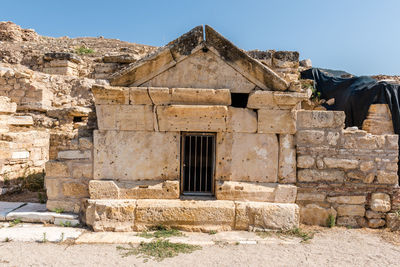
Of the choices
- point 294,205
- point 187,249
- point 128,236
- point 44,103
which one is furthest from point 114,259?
point 44,103

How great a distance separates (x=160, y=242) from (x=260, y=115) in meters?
2.32

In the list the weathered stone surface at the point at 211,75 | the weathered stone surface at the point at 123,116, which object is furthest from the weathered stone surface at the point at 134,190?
the weathered stone surface at the point at 211,75

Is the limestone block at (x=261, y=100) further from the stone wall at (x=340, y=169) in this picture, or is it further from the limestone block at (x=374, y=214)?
the limestone block at (x=374, y=214)

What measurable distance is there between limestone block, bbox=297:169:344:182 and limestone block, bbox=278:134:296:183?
5.8 inches

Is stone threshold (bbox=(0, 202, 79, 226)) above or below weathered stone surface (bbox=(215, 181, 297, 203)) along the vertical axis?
below

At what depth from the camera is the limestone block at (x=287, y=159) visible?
4035mm

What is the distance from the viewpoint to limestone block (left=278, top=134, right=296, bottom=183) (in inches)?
159

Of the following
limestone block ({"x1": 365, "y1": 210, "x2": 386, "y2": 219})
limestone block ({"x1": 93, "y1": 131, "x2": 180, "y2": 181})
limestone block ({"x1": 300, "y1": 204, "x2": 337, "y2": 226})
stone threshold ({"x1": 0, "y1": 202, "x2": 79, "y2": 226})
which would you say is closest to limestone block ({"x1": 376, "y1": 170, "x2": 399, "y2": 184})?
limestone block ({"x1": 365, "y1": 210, "x2": 386, "y2": 219})

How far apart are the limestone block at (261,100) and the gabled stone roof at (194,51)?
16 centimetres

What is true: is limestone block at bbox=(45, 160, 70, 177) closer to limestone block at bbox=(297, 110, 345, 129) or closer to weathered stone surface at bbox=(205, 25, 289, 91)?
weathered stone surface at bbox=(205, 25, 289, 91)

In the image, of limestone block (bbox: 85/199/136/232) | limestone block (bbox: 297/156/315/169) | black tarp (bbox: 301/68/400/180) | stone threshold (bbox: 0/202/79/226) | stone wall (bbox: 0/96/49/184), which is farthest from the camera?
black tarp (bbox: 301/68/400/180)

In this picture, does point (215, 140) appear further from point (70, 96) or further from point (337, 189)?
point (70, 96)

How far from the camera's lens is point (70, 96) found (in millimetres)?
9805

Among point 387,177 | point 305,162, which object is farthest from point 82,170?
point 387,177
